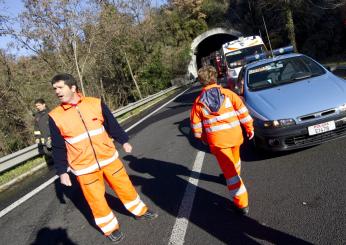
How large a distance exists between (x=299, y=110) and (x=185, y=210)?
2.41 meters

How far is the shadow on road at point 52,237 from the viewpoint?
4.74m

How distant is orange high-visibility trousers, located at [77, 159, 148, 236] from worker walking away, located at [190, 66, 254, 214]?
1.16m

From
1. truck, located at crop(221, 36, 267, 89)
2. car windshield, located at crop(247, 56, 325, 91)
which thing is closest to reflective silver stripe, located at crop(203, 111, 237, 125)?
car windshield, located at crop(247, 56, 325, 91)

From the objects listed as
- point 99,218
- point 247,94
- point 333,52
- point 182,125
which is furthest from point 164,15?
point 99,218

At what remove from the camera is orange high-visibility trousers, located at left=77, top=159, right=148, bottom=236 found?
427cm

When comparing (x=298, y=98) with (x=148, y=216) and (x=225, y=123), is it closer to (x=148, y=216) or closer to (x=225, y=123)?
(x=225, y=123)

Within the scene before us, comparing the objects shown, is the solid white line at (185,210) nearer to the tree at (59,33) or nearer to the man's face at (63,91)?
the man's face at (63,91)

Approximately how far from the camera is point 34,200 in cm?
682

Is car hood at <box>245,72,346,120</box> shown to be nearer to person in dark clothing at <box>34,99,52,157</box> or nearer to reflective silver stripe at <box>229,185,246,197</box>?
reflective silver stripe at <box>229,185,246,197</box>

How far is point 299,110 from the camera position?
19.0ft

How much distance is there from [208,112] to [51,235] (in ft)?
8.69

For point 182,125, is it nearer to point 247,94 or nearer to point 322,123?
point 247,94

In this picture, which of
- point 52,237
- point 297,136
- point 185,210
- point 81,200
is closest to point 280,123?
point 297,136

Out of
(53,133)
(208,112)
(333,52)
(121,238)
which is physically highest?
(53,133)
